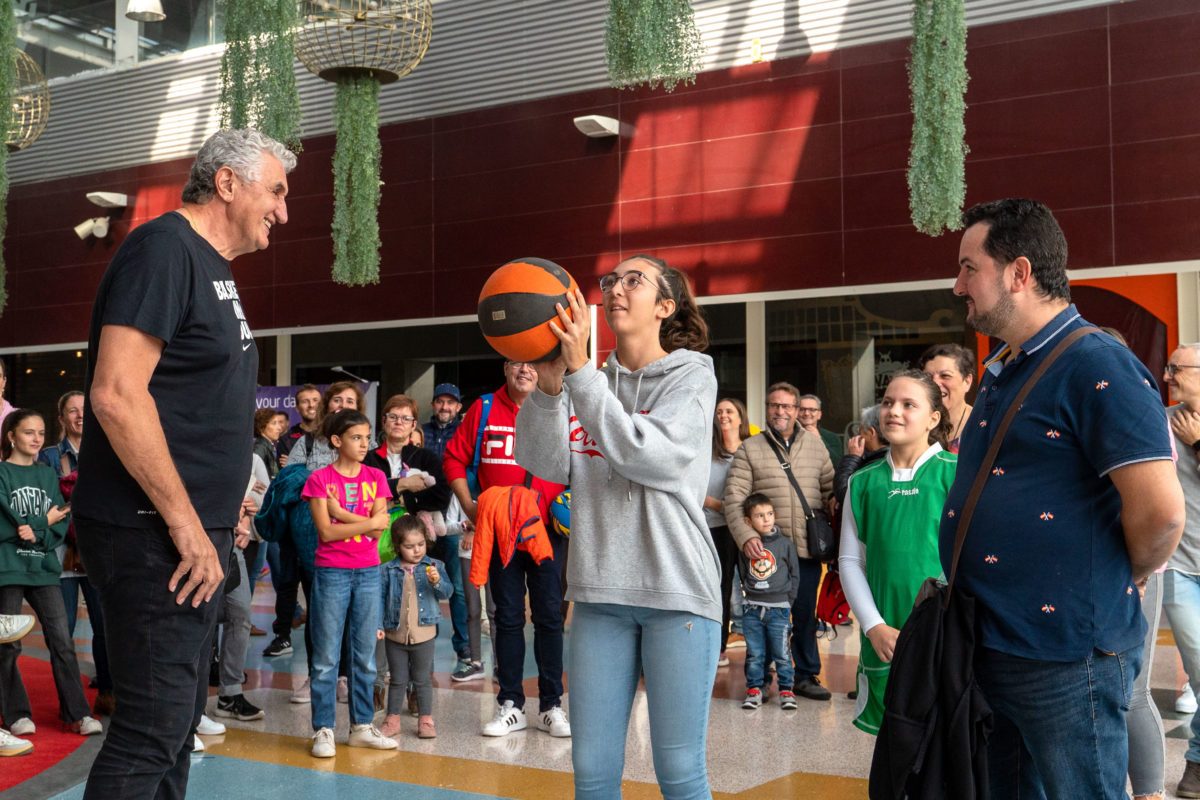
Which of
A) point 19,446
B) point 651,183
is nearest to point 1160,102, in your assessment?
point 651,183

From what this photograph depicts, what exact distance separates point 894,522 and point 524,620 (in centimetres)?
263

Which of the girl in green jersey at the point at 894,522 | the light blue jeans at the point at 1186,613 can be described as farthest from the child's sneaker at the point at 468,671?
the light blue jeans at the point at 1186,613

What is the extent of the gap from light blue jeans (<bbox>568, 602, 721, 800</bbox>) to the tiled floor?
1925mm

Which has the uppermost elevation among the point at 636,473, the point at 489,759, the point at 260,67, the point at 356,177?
the point at 260,67

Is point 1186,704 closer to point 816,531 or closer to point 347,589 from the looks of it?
point 816,531

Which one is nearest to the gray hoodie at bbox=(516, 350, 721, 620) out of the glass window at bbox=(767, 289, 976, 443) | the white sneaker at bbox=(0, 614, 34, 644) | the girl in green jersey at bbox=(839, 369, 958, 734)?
the girl in green jersey at bbox=(839, 369, 958, 734)

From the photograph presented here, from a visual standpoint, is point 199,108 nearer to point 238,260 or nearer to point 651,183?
point 238,260

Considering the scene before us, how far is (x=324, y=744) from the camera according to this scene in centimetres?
536

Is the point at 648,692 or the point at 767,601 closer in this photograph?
the point at 648,692

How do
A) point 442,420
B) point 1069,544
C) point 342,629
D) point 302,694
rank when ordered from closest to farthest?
point 1069,544 < point 342,629 < point 302,694 < point 442,420

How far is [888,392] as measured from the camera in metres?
3.96

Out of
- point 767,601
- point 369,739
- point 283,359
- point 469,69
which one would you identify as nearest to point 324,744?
point 369,739

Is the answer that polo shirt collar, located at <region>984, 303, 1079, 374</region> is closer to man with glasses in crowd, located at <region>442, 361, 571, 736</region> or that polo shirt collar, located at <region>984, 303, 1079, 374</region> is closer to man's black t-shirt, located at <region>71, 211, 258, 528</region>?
man's black t-shirt, located at <region>71, 211, 258, 528</region>

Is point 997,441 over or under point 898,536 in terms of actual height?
over
